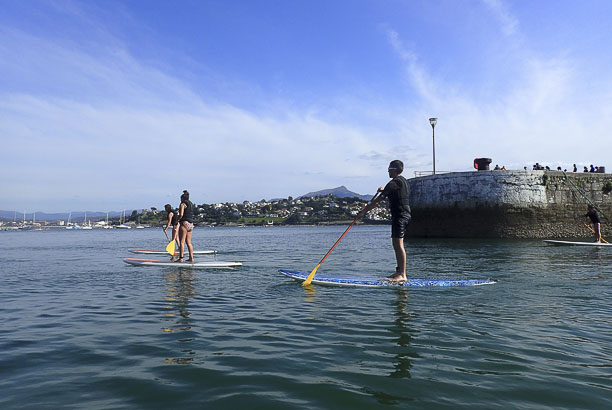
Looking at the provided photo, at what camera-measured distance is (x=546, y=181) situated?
93.8 feet

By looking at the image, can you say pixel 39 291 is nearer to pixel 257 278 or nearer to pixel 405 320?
pixel 257 278

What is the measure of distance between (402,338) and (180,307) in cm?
387

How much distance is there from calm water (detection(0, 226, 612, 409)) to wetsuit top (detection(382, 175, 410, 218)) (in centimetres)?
169

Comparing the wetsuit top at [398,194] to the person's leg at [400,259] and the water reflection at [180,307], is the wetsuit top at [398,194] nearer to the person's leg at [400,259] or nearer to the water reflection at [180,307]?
the person's leg at [400,259]

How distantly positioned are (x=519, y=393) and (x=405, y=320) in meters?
2.49

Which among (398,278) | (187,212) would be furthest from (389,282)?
(187,212)

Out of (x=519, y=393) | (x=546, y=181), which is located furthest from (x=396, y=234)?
(x=546, y=181)

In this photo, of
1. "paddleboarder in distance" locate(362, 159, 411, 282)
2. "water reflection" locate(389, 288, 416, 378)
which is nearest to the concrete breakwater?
"paddleboarder in distance" locate(362, 159, 411, 282)

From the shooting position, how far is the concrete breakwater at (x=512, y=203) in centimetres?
2803

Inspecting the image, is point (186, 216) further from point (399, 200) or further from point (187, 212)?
point (399, 200)

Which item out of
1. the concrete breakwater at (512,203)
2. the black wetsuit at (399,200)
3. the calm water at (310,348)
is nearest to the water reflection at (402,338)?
the calm water at (310,348)

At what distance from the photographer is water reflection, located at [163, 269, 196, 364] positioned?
4.39 m

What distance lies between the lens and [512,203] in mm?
27922

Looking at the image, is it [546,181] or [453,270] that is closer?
[453,270]
